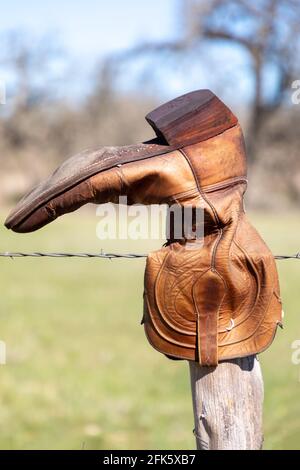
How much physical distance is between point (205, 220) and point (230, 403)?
0.48 meters

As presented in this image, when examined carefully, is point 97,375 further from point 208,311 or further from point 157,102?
point 157,102

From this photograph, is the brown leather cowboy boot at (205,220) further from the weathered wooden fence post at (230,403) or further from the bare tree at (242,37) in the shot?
the bare tree at (242,37)

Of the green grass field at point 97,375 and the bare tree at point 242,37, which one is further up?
the bare tree at point 242,37

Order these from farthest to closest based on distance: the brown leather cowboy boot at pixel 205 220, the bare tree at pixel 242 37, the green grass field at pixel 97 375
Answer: the bare tree at pixel 242 37
the green grass field at pixel 97 375
the brown leather cowboy boot at pixel 205 220

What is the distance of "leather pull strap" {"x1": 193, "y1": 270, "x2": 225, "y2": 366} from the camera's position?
1.74m

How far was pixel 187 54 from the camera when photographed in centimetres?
1972

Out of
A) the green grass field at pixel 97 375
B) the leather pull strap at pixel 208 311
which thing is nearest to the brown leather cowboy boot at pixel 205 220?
the leather pull strap at pixel 208 311

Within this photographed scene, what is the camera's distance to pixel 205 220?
1748 mm

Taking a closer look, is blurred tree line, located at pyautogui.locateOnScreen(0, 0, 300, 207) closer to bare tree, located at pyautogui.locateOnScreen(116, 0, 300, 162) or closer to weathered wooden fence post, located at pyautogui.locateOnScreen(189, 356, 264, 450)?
bare tree, located at pyautogui.locateOnScreen(116, 0, 300, 162)

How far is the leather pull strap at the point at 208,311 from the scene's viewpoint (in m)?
1.74

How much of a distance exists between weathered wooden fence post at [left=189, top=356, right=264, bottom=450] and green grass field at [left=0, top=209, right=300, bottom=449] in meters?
1.83

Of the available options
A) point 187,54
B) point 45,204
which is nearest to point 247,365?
point 45,204

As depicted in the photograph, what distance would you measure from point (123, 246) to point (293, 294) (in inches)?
128
